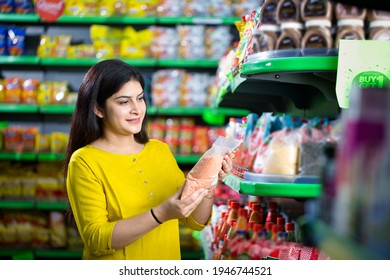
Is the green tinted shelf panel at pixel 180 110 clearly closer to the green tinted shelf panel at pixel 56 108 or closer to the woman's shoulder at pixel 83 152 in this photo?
the green tinted shelf panel at pixel 56 108

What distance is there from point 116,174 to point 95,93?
0.26 metres

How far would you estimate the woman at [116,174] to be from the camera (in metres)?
1.96

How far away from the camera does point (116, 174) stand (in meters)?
2.05

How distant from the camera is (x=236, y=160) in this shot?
2.53m

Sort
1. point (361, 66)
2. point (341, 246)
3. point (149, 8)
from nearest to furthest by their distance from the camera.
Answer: point (341, 246) → point (361, 66) → point (149, 8)

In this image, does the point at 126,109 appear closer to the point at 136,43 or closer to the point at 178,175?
the point at 178,175

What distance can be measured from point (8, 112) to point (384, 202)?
5062 millimetres

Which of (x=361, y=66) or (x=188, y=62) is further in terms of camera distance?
(x=188, y=62)

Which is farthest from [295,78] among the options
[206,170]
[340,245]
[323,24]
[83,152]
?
[340,245]

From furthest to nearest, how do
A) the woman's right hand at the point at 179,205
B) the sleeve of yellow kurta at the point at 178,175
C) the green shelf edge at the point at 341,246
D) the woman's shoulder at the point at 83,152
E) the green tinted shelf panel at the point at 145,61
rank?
the green tinted shelf panel at the point at 145,61 → the sleeve of yellow kurta at the point at 178,175 → the woman's shoulder at the point at 83,152 → the woman's right hand at the point at 179,205 → the green shelf edge at the point at 341,246

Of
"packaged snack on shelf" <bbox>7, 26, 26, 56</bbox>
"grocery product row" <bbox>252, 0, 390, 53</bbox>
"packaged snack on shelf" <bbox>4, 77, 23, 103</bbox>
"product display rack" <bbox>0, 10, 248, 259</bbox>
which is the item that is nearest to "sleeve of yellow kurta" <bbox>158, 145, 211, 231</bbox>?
"grocery product row" <bbox>252, 0, 390, 53</bbox>

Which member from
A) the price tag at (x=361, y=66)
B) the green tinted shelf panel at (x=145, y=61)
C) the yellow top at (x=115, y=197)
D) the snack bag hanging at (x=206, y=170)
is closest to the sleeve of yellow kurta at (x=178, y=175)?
the yellow top at (x=115, y=197)

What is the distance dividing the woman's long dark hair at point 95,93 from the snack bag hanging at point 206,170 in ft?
1.23

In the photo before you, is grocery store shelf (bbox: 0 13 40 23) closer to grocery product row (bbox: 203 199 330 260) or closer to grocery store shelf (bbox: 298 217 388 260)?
grocery product row (bbox: 203 199 330 260)
